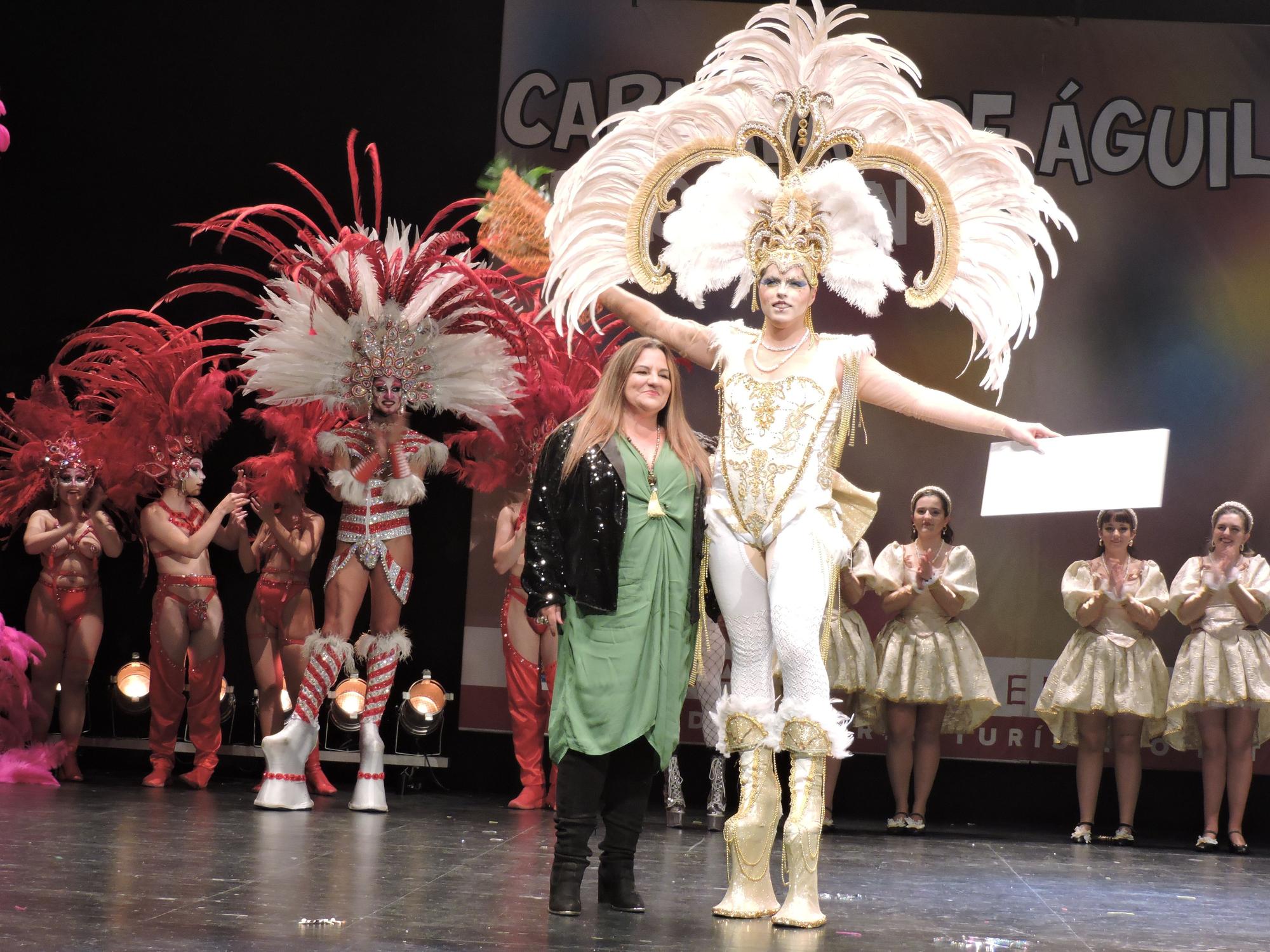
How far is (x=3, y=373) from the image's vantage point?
24.6 feet

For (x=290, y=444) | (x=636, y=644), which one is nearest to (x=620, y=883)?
(x=636, y=644)

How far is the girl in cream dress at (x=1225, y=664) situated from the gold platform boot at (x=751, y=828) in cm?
325

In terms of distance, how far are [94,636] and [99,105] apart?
2.84 metres

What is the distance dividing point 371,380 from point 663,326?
6.59 ft

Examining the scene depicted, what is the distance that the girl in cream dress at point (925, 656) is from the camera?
641 centimetres

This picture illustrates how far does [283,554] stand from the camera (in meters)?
6.64

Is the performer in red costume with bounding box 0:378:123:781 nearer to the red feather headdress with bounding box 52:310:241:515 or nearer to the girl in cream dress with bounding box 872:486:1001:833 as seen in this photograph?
the red feather headdress with bounding box 52:310:241:515

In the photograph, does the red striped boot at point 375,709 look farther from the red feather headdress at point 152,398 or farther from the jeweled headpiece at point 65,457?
the jeweled headpiece at point 65,457

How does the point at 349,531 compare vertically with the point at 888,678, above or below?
above

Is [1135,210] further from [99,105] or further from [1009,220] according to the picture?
[99,105]

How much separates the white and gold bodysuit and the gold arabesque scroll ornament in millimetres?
469

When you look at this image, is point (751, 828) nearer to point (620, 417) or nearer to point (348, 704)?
point (620, 417)

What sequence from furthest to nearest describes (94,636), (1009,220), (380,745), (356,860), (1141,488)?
(94,636)
(380,745)
(356,860)
(1009,220)
(1141,488)

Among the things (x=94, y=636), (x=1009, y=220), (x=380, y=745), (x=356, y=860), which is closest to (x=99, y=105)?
(x=94, y=636)
